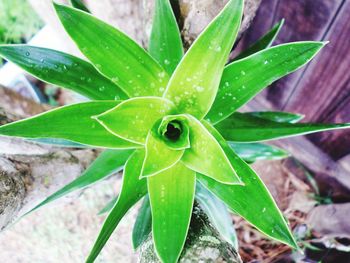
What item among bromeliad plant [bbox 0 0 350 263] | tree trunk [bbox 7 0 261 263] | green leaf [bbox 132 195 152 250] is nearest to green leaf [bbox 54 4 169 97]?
bromeliad plant [bbox 0 0 350 263]

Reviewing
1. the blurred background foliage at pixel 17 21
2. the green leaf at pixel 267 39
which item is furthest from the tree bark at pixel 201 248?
the blurred background foliage at pixel 17 21

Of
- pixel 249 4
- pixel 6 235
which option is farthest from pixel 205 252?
pixel 6 235

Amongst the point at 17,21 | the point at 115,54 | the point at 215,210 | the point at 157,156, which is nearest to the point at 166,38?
the point at 115,54

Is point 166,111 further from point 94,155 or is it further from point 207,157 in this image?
point 94,155

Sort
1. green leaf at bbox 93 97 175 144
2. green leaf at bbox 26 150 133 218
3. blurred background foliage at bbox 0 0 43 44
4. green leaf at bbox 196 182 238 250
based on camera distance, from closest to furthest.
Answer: green leaf at bbox 93 97 175 144 < green leaf at bbox 26 150 133 218 < green leaf at bbox 196 182 238 250 < blurred background foliage at bbox 0 0 43 44

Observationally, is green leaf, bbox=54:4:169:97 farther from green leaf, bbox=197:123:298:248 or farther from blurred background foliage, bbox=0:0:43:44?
blurred background foliage, bbox=0:0:43:44

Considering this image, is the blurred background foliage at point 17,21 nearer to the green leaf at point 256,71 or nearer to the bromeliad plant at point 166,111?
the bromeliad plant at point 166,111

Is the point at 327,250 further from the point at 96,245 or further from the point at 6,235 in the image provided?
the point at 6,235
